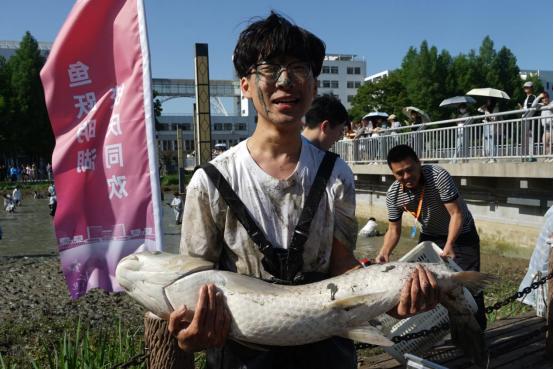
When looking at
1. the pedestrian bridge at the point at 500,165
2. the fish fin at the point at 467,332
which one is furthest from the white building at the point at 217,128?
the fish fin at the point at 467,332

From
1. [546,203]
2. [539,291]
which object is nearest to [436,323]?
[539,291]

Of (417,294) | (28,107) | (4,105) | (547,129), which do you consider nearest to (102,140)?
(417,294)

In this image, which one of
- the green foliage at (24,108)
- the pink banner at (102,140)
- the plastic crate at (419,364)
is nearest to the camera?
the plastic crate at (419,364)

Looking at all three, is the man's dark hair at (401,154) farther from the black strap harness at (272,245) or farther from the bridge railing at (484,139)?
the bridge railing at (484,139)

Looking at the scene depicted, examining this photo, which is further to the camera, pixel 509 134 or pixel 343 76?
pixel 343 76

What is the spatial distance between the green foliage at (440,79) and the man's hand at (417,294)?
55026 millimetres

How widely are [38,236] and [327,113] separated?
1832 cm

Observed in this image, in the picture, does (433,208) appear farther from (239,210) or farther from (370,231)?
(370,231)

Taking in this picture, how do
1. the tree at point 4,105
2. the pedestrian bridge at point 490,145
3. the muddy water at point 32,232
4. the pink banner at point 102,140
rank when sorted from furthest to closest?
the tree at point 4,105 < the muddy water at point 32,232 < the pedestrian bridge at point 490,145 < the pink banner at point 102,140

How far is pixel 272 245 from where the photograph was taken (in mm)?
2008

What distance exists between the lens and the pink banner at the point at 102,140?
13.3ft

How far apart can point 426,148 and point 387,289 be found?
1432cm

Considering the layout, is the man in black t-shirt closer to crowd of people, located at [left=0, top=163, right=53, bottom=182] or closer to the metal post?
the metal post

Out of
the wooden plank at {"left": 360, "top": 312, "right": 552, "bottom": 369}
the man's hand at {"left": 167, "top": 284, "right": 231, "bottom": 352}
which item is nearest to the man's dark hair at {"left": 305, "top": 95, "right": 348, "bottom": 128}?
the wooden plank at {"left": 360, "top": 312, "right": 552, "bottom": 369}
